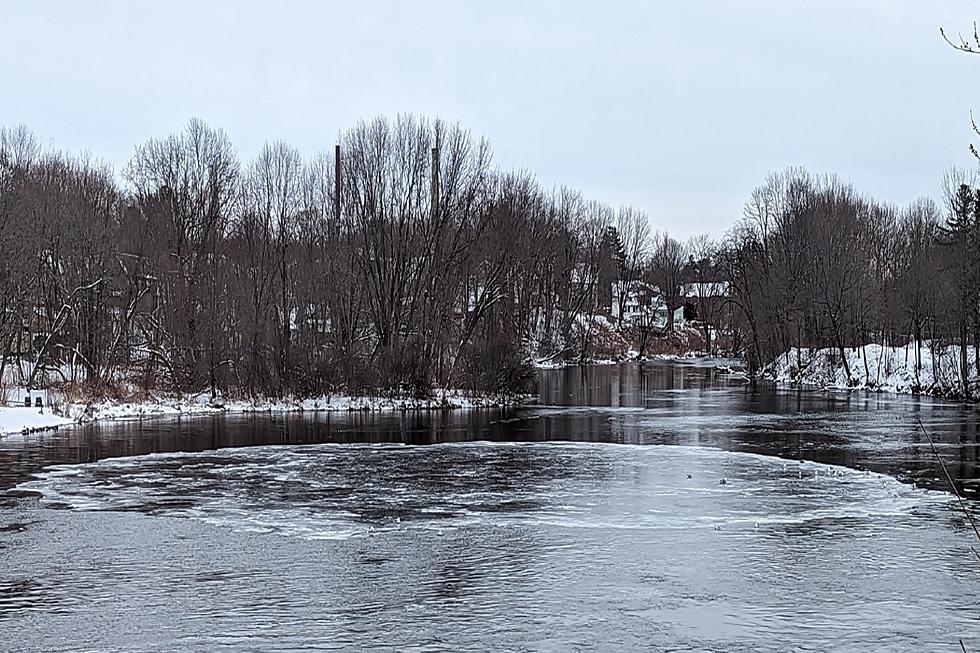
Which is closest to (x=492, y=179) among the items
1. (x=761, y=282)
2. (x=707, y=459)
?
(x=761, y=282)

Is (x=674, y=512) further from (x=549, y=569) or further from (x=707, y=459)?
(x=707, y=459)

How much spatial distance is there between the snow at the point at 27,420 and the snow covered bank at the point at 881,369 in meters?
29.7

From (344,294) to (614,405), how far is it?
10406 millimetres

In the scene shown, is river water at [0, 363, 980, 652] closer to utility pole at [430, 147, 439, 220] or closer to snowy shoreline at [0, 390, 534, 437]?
snowy shoreline at [0, 390, 534, 437]

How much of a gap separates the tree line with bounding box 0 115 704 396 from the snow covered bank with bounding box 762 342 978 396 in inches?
604

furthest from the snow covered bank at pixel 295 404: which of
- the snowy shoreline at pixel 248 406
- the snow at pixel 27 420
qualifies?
the snow at pixel 27 420

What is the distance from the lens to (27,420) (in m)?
25.4

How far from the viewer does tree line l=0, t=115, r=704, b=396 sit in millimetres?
34219

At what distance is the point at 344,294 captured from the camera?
37.5 m

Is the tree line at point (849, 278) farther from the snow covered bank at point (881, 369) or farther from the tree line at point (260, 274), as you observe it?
the tree line at point (260, 274)

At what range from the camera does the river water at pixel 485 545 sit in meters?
8.41

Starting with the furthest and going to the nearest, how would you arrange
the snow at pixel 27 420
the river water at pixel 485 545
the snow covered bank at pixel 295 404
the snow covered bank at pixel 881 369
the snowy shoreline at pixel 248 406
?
the snow covered bank at pixel 881 369 < the snow covered bank at pixel 295 404 < the snowy shoreline at pixel 248 406 < the snow at pixel 27 420 < the river water at pixel 485 545

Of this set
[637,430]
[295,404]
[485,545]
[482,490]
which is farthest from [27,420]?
[485,545]

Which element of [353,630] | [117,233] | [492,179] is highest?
[492,179]
